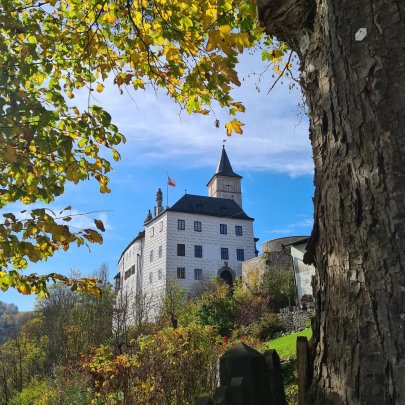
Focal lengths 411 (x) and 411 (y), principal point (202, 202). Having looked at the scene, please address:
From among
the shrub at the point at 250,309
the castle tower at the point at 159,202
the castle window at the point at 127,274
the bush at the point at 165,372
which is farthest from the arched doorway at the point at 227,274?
the bush at the point at 165,372

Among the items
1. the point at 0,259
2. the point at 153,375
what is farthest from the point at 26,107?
the point at 153,375

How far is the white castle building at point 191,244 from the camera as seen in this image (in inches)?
1902

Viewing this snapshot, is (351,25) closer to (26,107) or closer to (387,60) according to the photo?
(387,60)

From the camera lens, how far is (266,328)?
1884 centimetres

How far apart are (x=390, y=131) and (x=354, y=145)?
127 millimetres

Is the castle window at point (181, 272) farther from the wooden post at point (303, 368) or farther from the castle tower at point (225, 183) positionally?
the wooden post at point (303, 368)

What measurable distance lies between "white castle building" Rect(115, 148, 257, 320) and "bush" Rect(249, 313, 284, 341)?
2742 cm

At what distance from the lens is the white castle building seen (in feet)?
159

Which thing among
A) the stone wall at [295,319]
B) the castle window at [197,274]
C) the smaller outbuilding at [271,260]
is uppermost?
the castle window at [197,274]

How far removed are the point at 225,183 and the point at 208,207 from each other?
10.9m

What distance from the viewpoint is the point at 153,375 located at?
6.42 metres

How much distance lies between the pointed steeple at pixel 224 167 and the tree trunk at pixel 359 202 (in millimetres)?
63429

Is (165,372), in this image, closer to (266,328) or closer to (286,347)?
(286,347)

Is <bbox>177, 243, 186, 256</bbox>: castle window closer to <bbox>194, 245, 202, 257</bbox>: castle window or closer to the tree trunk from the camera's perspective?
<bbox>194, 245, 202, 257</bbox>: castle window
